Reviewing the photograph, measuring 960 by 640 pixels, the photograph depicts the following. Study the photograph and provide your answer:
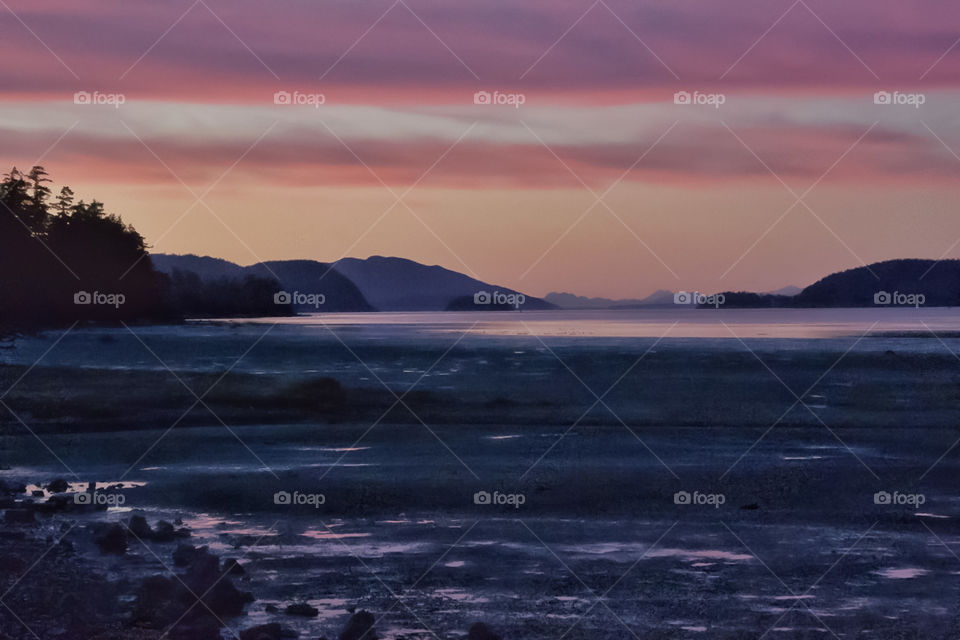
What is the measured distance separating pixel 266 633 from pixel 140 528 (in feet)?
17.3

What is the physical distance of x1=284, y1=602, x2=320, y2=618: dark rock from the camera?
11719mm

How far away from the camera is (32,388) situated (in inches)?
1561

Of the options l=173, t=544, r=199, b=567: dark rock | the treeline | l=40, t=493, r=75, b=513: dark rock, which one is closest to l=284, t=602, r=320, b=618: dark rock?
l=173, t=544, r=199, b=567: dark rock

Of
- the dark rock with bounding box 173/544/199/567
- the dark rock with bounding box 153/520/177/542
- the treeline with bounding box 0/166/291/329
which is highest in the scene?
the treeline with bounding box 0/166/291/329

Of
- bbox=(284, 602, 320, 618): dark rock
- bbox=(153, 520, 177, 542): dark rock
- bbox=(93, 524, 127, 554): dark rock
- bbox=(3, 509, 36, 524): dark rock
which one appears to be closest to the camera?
bbox=(284, 602, 320, 618): dark rock

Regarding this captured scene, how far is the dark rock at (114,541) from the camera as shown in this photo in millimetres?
14398

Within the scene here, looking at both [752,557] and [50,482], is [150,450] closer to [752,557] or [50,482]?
[50,482]

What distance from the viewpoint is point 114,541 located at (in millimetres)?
14508

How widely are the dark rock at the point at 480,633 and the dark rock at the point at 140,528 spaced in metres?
6.03

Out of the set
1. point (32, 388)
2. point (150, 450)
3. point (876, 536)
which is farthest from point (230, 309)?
point (876, 536)

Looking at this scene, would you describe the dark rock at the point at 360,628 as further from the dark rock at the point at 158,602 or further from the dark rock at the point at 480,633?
the dark rock at the point at 158,602

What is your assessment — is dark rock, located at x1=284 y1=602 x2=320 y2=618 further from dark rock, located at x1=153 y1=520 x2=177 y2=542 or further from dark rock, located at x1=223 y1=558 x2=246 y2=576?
dark rock, located at x1=153 y1=520 x2=177 y2=542

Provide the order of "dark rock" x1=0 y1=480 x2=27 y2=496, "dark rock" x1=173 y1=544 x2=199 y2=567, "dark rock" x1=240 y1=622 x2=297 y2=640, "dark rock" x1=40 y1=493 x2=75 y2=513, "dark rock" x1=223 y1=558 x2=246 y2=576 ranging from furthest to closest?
"dark rock" x1=0 y1=480 x2=27 y2=496, "dark rock" x1=40 y1=493 x2=75 y2=513, "dark rock" x1=173 y1=544 x2=199 y2=567, "dark rock" x1=223 y1=558 x2=246 y2=576, "dark rock" x1=240 y1=622 x2=297 y2=640

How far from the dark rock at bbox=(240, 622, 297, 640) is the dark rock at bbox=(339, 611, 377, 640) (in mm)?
517
